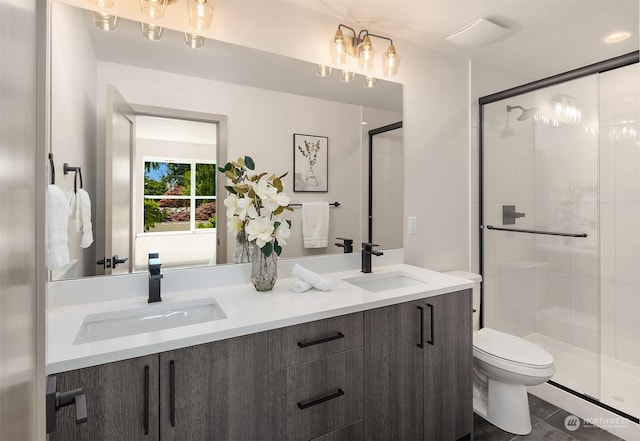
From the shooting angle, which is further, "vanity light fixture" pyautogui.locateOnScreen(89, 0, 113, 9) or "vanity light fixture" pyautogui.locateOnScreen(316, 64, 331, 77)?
"vanity light fixture" pyautogui.locateOnScreen(316, 64, 331, 77)

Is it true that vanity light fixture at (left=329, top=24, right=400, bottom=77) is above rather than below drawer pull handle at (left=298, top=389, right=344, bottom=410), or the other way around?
above

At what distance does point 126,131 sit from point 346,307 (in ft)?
3.84

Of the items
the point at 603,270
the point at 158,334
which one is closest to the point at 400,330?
the point at 158,334

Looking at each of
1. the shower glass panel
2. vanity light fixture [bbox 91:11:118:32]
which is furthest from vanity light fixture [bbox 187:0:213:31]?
the shower glass panel

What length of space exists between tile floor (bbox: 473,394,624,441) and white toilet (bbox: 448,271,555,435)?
0.04 meters

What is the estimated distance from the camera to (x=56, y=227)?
101 cm

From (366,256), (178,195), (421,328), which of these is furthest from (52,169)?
(421,328)

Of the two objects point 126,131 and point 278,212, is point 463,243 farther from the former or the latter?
point 126,131

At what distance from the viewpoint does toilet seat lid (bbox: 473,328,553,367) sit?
175cm

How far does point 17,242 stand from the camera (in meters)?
0.29

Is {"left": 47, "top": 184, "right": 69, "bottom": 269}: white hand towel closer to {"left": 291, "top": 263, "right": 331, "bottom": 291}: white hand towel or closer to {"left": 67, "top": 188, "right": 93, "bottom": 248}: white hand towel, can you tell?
{"left": 67, "top": 188, "right": 93, "bottom": 248}: white hand towel

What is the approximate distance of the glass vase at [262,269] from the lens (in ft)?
4.88

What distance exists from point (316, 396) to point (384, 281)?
825 millimetres

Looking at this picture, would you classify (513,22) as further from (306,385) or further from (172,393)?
(172,393)
